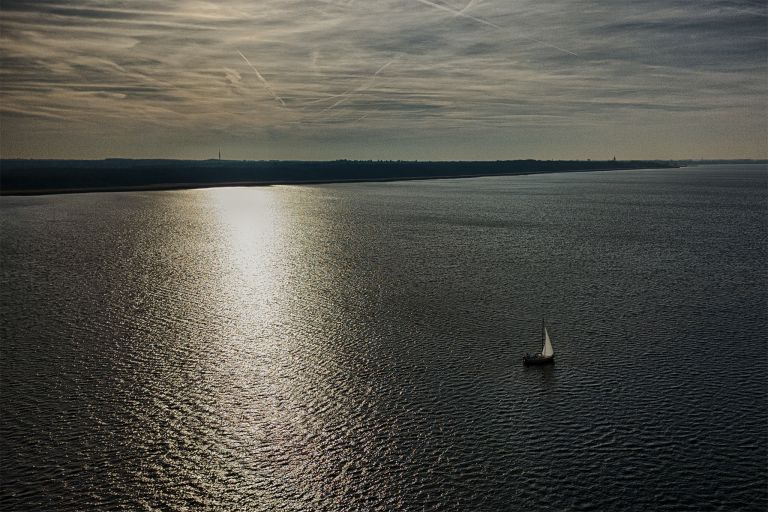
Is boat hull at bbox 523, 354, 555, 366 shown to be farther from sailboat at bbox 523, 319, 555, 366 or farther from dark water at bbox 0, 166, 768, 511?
→ dark water at bbox 0, 166, 768, 511


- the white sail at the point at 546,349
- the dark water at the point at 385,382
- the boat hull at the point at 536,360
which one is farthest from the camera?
the white sail at the point at 546,349

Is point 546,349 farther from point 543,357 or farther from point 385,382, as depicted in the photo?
point 385,382

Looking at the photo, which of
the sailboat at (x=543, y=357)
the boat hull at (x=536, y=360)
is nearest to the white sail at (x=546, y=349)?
the sailboat at (x=543, y=357)

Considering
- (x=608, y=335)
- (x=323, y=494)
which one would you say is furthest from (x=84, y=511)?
(x=608, y=335)

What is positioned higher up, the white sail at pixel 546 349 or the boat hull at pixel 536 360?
the white sail at pixel 546 349

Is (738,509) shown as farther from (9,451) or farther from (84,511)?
(9,451)

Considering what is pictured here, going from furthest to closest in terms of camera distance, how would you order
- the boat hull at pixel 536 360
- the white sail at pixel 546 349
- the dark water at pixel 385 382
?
the white sail at pixel 546 349, the boat hull at pixel 536 360, the dark water at pixel 385 382

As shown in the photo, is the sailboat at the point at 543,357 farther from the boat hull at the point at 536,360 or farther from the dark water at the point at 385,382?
the dark water at the point at 385,382

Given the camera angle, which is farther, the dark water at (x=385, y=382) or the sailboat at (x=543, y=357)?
the sailboat at (x=543, y=357)

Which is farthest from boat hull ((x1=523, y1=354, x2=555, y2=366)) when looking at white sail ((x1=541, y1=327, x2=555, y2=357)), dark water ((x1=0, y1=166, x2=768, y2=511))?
dark water ((x1=0, y1=166, x2=768, y2=511))
